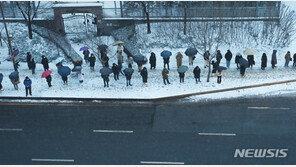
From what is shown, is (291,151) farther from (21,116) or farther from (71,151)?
(21,116)

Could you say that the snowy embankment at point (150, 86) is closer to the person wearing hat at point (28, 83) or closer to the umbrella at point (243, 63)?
the person wearing hat at point (28, 83)

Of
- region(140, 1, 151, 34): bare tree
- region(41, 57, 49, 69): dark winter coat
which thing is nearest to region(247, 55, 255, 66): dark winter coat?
region(140, 1, 151, 34): bare tree

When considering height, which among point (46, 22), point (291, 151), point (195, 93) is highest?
point (46, 22)

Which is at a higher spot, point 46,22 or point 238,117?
point 46,22

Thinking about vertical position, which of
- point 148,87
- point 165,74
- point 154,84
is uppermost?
point 165,74

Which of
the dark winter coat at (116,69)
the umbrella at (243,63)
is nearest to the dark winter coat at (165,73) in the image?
the dark winter coat at (116,69)

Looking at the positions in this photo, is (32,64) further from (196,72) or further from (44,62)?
(196,72)

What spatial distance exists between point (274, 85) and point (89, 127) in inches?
425

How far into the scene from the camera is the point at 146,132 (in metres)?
17.8

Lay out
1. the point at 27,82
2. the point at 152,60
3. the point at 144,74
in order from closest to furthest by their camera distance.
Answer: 1. the point at 27,82
2. the point at 144,74
3. the point at 152,60

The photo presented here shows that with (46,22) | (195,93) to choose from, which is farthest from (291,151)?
(46,22)

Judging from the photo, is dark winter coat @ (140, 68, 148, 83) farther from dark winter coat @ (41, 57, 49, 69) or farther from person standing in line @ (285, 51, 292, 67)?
person standing in line @ (285, 51, 292, 67)

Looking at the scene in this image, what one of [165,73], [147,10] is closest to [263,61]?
[165,73]

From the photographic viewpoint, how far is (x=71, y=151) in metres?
16.5
